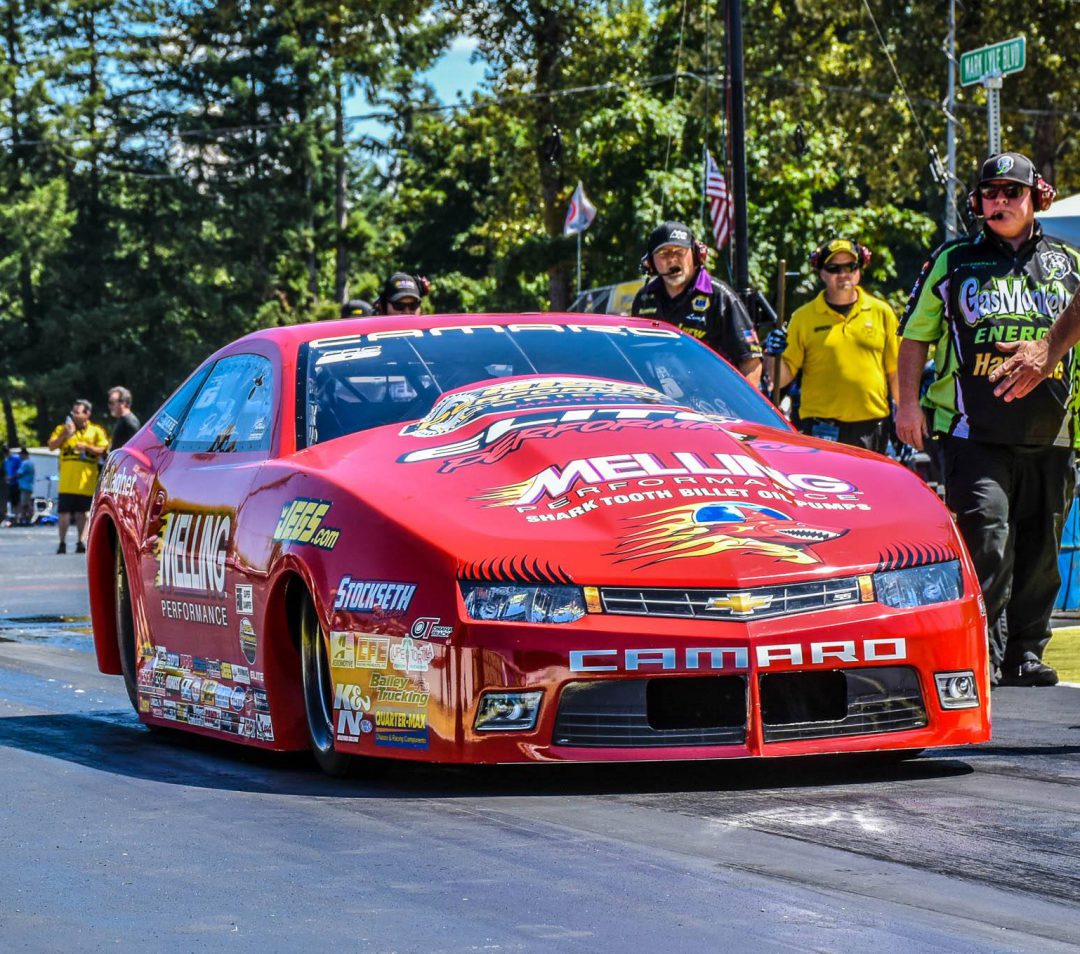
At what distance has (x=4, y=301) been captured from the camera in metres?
67.8

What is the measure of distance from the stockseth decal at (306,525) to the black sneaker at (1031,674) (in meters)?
3.32

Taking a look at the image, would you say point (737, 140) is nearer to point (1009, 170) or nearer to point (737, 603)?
Result: point (1009, 170)

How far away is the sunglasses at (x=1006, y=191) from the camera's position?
764 cm

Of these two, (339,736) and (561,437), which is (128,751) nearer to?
(339,736)

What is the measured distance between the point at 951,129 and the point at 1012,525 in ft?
89.4

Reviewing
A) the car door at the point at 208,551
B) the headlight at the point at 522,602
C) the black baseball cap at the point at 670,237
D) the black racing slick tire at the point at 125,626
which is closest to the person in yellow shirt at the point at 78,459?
the black baseball cap at the point at 670,237

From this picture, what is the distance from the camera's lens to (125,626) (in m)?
7.86

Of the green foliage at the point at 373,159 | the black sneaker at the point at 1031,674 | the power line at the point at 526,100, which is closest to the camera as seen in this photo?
the black sneaker at the point at 1031,674

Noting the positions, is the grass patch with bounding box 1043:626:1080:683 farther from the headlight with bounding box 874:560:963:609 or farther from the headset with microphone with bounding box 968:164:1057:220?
the headlight with bounding box 874:560:963:609

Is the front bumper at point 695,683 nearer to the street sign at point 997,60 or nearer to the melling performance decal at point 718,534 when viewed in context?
the melling performance decal at point 718,534

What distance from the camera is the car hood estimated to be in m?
5.34

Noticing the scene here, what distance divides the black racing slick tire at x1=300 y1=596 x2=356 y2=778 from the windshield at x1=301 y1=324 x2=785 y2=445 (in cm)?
75

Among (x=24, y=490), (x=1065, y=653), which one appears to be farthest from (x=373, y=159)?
(x=1065, y=653)

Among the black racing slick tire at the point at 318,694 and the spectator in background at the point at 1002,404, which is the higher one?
the spectator in background at the point at 1002,404
